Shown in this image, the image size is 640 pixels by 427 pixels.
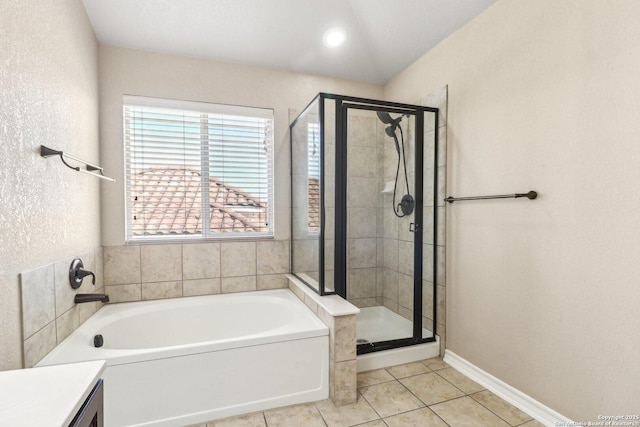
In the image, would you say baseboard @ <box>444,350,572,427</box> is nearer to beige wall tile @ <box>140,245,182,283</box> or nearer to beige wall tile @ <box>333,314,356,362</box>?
beige wall tile @ <box>333,314,356,362</box>

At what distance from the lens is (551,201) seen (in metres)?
1.64

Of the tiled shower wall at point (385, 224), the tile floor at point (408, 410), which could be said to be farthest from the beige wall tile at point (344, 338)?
the tiled shower wall at point (385, 224)

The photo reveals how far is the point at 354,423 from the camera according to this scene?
67.2 inches

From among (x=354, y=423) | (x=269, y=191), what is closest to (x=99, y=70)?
(x=269, y=191)

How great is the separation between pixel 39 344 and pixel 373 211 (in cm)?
205

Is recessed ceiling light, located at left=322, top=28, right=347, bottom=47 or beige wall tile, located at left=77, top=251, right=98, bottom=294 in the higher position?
recessed ceiling light, located at left=322, top=28, right=347, bottom=47

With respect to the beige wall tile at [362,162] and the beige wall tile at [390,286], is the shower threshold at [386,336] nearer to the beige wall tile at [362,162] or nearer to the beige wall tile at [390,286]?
the beige wall tile at [390,286]

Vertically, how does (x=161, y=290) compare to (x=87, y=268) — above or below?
below

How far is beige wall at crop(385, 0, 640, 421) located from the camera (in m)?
1.36

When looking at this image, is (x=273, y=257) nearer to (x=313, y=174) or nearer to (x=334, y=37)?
(x=313, y=174)

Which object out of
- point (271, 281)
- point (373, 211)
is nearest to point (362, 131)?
point (373, 211)

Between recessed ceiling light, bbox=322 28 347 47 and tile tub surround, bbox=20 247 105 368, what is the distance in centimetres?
235

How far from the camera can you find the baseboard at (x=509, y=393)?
5.39ft

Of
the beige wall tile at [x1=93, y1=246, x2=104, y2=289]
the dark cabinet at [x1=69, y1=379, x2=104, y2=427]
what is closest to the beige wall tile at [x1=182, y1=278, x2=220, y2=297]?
the beige wall tile at [x1=93, y1=246, x2=104, y2=289]
